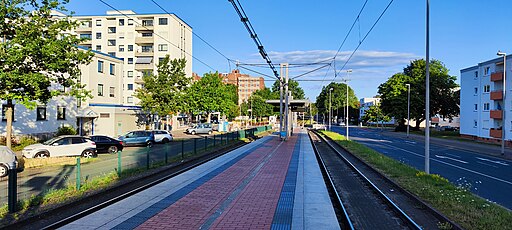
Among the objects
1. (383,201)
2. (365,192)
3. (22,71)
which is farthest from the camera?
(22,71)

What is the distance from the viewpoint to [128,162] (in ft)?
49.6

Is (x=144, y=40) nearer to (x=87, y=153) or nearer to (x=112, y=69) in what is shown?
(x=112, y=69)

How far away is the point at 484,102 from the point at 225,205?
161ft

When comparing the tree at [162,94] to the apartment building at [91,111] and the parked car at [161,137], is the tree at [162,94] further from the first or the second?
the parked car at [161,137]

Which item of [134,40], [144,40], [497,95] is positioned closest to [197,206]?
[497,95]

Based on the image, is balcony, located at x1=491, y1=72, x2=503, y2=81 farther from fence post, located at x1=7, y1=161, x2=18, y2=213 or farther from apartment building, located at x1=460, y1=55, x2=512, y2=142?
fence post, located at x1=7, y1=161, x2=18, y2=213

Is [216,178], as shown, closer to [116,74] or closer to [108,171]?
[108,171]

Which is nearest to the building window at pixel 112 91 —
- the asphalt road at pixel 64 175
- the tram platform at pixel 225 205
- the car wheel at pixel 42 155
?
the car wheel at pixel 42 155

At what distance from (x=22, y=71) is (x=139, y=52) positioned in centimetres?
5494

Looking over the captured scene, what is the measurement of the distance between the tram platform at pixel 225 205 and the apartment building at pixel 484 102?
3841 cm

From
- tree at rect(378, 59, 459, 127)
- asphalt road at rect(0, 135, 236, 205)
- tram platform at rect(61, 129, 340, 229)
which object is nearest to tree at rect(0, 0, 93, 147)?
asphalt road at rect(0, 135, 236, 205)

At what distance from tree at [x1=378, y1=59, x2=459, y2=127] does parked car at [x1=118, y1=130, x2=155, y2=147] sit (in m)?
50.8

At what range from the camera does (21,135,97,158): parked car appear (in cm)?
2059

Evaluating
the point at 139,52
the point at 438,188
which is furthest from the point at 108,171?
the point at 139,52
